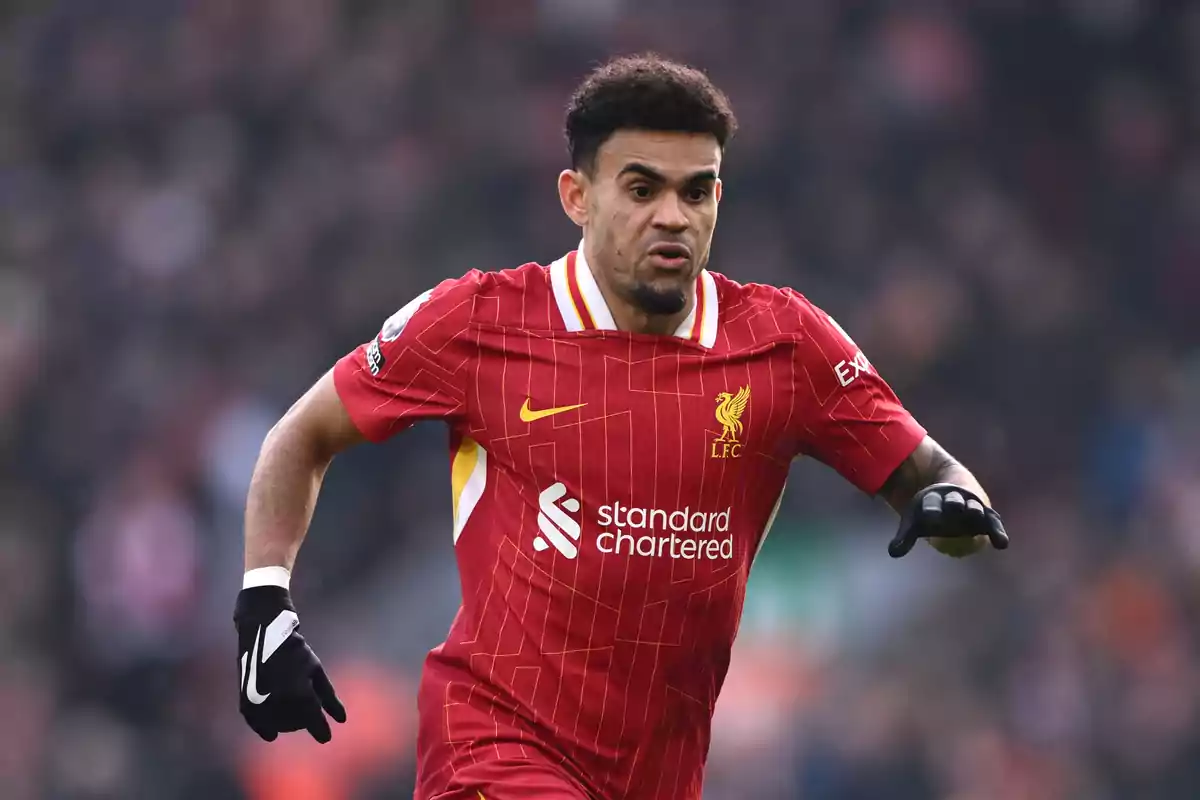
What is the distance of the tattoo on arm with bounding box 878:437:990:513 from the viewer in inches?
184

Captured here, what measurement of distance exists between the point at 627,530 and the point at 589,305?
0.54 m

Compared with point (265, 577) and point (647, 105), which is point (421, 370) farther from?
point (647, 105)

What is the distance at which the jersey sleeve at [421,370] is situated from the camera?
15.0ft

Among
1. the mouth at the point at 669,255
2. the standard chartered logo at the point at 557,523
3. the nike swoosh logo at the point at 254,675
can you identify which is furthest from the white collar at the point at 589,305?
the nike swoosh logo at the point at 254,675

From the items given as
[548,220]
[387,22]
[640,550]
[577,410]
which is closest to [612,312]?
[577,410]

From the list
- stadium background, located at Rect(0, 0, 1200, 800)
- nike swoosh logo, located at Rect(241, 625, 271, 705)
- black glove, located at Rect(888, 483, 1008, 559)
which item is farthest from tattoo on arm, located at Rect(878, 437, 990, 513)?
stadium background, located at Rect(0, 0, 1200, 800)

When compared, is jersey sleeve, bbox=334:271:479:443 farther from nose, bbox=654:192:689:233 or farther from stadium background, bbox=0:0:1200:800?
stadium background, bbox=0:0:1200:800

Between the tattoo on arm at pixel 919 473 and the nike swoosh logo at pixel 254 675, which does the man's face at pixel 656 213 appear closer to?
the tattoo on arm at pixel 919 473

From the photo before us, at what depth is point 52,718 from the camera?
10.3m

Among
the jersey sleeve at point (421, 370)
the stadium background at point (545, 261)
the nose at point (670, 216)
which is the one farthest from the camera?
the stadium background at point (545, 261)

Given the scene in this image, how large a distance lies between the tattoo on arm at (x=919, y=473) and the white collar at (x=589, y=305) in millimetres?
538

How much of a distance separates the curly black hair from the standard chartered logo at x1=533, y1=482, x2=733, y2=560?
795 mm

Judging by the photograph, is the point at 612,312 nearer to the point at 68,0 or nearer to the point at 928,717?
the point at 928,717

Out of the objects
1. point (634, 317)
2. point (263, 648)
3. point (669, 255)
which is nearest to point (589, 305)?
point (634, 317)
